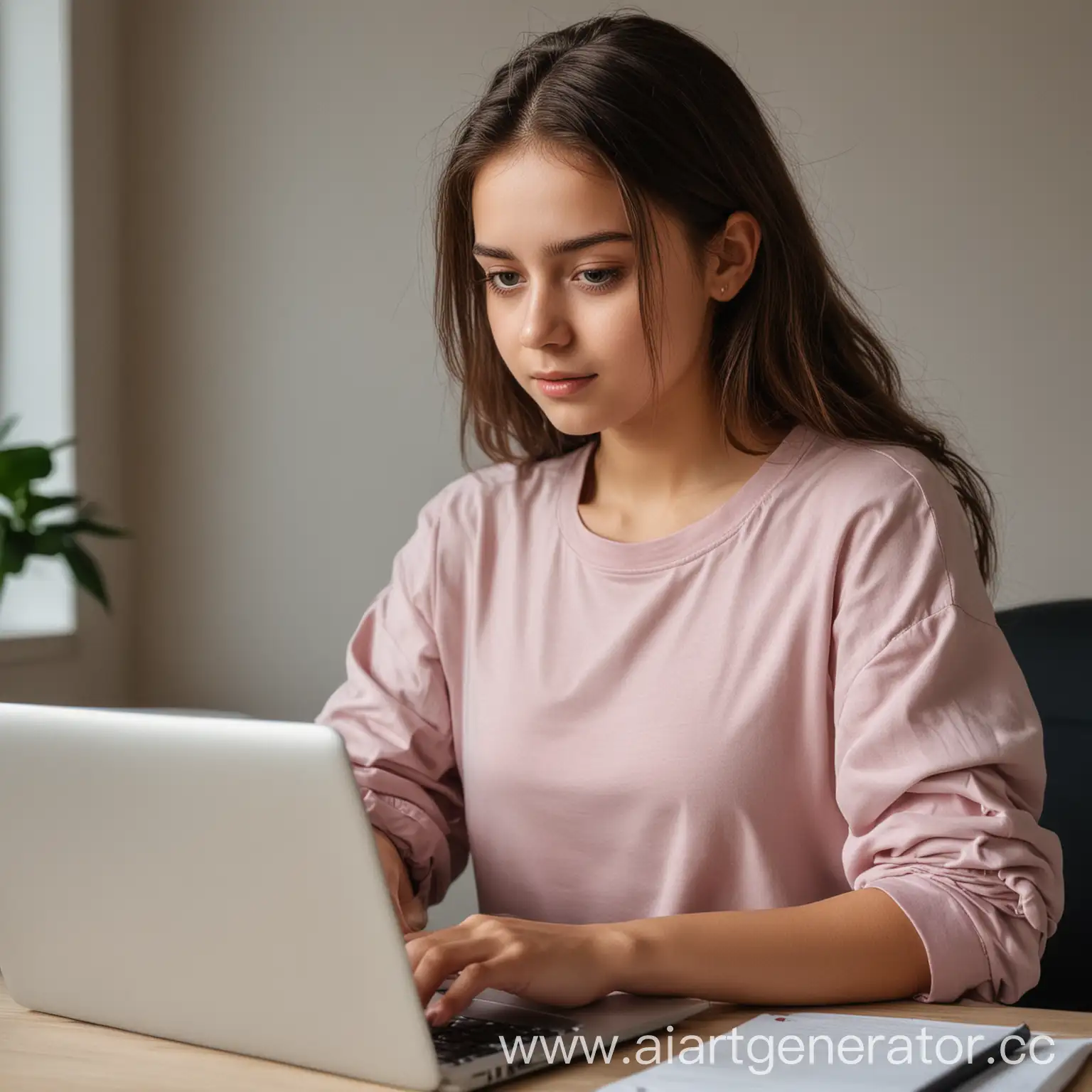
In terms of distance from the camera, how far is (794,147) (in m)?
2.26

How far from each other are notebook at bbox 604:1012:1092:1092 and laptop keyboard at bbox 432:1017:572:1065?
0.20 ft

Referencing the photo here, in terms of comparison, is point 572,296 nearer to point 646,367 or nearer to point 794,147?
point 646,367

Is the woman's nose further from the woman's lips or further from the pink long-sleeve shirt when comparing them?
the pink long-sleeve shirt

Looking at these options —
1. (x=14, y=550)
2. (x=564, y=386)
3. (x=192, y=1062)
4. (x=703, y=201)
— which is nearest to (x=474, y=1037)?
(x=192, y=1062)

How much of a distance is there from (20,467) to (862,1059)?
65.2 inches

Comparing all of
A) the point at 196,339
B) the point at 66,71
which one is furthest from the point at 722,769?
the point at 66,71

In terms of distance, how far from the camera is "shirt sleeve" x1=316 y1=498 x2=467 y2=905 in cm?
130

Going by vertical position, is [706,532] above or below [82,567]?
above

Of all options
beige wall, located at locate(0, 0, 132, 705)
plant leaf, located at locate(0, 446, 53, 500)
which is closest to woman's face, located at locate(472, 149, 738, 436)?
plant leaf, located at locate(0, 446, 53, 500)

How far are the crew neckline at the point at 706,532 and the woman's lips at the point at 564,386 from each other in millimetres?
173

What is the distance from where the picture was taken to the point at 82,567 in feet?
7.03

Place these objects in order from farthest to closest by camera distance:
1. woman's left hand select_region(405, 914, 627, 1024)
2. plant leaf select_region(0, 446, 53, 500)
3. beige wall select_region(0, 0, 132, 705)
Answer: beige wall select_region(0, 0, 132, 705), plant leaf select_region(0, 446, 53, 500), woman's left hand select_region(405, 914, 627, 1024)

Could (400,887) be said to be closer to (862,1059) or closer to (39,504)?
(862,1059)

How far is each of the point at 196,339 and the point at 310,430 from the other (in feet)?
0.92
